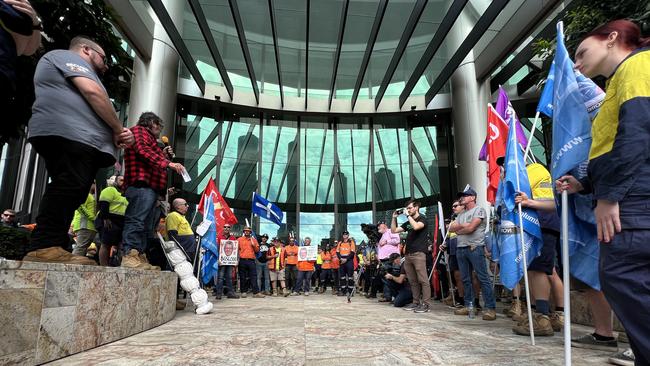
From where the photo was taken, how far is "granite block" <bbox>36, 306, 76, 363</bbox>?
1.87 meters

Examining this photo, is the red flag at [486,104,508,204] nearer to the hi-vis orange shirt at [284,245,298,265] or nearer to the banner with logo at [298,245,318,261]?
the banner with logo at [298,245,318,261]

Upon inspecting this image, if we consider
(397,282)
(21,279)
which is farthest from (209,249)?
(21,279)

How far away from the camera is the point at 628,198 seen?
1.39 m

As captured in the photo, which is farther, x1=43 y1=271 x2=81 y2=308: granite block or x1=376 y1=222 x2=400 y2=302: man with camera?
x1=376 y1=222 x2=400 y2=302: man with camera

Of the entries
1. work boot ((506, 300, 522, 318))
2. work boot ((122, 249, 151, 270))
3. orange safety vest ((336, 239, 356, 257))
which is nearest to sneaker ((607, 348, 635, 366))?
work boot ((506, 300, 522, 318))

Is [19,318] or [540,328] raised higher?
[19,318]

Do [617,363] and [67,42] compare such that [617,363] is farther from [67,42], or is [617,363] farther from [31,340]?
[67,42]

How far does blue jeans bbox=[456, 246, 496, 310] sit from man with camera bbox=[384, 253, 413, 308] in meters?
1.58

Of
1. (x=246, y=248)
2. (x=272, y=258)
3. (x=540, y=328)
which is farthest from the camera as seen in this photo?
(x=272, y=258)

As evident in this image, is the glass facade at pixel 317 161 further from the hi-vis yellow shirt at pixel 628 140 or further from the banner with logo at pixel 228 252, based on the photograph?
the hi-vis yellow shirt at pixel 628 140

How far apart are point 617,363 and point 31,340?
3.01 meters

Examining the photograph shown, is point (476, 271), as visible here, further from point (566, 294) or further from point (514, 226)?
point (566, 294)

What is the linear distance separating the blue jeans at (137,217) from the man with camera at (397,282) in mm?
4199

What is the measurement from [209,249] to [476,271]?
14.1 feet
